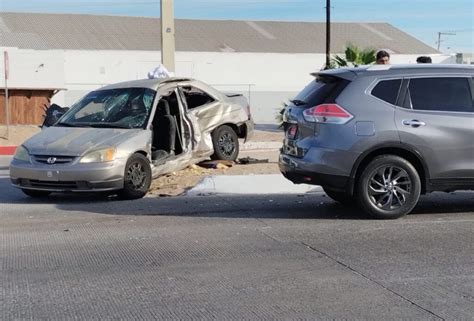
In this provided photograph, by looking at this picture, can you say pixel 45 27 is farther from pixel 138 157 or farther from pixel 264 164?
pixel 138 157

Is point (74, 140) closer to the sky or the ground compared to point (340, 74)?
closer to the ground

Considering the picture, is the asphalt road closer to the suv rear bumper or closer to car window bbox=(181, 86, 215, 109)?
the suv rear bumper

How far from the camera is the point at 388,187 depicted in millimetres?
8625

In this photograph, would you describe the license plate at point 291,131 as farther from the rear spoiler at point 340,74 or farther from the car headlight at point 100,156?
the car headlight at point 100,156

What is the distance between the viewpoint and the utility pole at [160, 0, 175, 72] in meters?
17.1

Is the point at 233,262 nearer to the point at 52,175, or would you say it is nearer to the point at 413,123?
the point at 413,123

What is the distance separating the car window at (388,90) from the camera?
8562 millimetres

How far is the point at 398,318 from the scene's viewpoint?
5.08 m

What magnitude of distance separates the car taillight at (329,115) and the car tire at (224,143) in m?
4.76

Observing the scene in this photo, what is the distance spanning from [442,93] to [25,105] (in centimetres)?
2237

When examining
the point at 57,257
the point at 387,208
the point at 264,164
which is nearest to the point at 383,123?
the point at 387,208

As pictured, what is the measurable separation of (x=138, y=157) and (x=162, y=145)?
1.40 m

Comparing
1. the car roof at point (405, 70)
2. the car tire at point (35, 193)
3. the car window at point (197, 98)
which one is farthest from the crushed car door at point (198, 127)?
the car roof at point (405, 70)

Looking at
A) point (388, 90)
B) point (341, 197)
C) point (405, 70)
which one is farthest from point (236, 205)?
point (405, 70)
